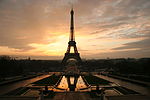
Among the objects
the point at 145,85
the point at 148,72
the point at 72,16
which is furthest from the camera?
the point at 72,16

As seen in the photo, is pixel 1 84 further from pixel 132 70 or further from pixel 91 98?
pixel 132 70

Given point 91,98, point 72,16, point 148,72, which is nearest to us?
point 91,98

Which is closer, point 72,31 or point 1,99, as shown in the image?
point 1,99

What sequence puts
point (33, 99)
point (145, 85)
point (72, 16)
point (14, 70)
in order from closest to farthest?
point (33, 99), point (145, 85), point (14, 70), point (72, 16)

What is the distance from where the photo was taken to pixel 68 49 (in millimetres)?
47156

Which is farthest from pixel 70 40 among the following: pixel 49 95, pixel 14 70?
pixel 49 95

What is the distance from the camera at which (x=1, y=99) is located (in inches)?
410

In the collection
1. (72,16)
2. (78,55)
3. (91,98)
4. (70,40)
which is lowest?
(91,98)

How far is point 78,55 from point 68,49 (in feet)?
11.7

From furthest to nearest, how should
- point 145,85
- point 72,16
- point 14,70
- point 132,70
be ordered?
point 72,16 → point 14,70 → point 132,70 → point 145,85

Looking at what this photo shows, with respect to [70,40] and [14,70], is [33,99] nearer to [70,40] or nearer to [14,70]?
[14,70]

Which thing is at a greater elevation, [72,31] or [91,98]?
[72,31]

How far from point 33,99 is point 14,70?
20550 mm

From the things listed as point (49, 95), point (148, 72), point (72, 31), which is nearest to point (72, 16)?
point (72, 31)
